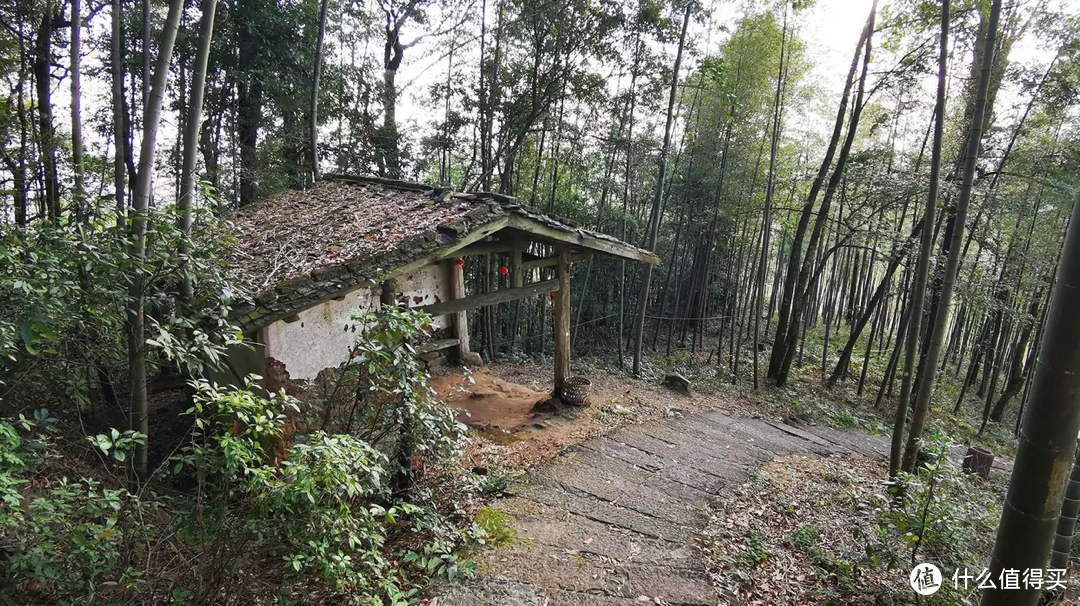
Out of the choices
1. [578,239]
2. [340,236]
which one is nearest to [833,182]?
[578,239]

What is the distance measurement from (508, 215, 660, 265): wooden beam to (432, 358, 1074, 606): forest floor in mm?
2233

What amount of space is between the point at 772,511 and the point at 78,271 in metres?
5.55

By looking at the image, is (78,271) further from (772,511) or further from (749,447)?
(749,447)

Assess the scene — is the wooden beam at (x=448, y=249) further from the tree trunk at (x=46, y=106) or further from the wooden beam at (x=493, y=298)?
the tree trunk at (x=46, y=106)

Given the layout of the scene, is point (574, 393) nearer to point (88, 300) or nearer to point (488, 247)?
point (488, 247)

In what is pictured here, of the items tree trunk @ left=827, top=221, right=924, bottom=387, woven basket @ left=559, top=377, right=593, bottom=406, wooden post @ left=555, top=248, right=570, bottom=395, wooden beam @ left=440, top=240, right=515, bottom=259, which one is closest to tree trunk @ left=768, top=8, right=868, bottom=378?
tree trunk @ left=827, top=221, right=924, bottom=387

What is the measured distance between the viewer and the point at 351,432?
10.8 feet

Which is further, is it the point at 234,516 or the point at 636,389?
the point at 636,389

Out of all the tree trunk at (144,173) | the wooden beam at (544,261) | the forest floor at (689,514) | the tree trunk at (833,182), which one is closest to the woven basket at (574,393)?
the forest floor at (689,514)

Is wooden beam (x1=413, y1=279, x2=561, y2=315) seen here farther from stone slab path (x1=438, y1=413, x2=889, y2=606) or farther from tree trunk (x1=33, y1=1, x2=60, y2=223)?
tree trunk (x1=33, y1=1, x2=60, y2=223)

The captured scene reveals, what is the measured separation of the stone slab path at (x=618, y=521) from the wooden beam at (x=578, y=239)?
237cm

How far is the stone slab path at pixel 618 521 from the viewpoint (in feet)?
10.5

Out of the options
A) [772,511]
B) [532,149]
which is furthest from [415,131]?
[772,511]

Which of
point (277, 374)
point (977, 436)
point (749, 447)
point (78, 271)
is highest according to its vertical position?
point (78, 271)
